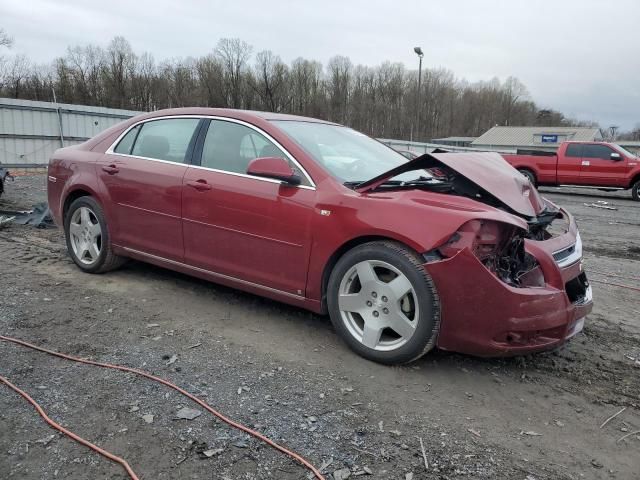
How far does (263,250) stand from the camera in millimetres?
3635

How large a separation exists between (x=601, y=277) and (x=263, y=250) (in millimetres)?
4122

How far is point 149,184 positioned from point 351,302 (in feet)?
6.83

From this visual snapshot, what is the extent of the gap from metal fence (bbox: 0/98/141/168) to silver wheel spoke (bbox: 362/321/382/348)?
16.2 m

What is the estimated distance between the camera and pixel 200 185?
3.92m

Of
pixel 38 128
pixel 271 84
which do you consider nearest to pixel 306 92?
pixel 271 84

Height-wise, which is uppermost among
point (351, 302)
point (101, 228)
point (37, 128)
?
point (37, 128)

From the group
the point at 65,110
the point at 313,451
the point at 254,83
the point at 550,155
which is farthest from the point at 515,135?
the point at 313,451

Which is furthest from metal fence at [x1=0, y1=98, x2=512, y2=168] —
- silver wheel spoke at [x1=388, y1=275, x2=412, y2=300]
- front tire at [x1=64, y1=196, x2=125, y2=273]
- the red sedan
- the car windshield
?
silver wheel spoke at [x1=388, y1=275, x2=412, y2=300]

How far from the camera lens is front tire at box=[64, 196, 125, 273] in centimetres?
470

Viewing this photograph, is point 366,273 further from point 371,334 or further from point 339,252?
point 371,334

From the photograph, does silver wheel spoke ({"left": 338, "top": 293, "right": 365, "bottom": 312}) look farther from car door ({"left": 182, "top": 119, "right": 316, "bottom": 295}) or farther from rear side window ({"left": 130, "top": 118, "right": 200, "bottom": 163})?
rear side window ({"left": 130, "top": 118, "right": 200, "bottom": 163})

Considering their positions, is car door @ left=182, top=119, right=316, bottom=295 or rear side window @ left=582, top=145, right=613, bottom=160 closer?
car door @ left=182, top=119, right=316, bottom=295

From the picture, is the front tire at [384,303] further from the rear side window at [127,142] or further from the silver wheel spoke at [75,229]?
the silver wheel spoke at [75,229]

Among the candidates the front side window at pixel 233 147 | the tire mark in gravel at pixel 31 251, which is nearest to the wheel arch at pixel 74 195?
the tire mark in gravel at pixel 31 251
